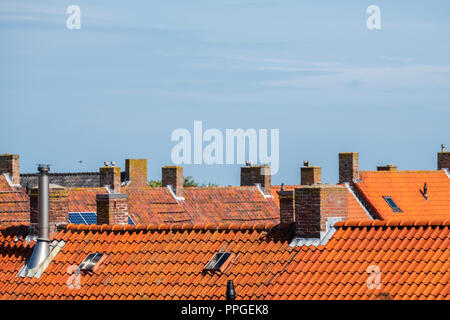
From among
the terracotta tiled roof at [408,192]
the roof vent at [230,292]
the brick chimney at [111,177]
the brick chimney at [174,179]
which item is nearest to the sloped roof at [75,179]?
the brick chimney at [111,177]

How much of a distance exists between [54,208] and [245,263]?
6.73 metres

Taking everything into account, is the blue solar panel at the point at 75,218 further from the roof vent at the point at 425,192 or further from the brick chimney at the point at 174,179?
the roof vent at the point at 425,192

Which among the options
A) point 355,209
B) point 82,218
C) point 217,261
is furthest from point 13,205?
point 217,261

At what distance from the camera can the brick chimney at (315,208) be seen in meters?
27.4

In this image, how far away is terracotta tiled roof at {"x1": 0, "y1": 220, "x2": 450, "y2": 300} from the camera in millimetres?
25047

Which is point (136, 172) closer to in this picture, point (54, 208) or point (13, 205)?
point (13, 205)

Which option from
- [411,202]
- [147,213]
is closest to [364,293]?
[147,213]

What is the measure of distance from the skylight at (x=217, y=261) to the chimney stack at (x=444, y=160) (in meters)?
45.6

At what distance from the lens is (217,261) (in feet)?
90.7
